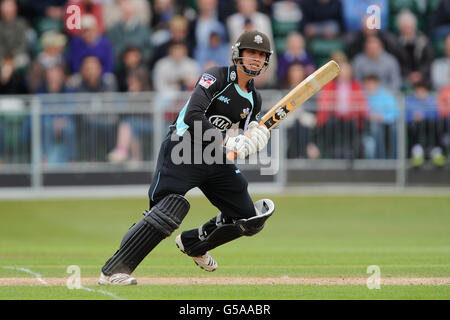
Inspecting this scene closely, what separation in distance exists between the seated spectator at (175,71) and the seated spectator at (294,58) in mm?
1605

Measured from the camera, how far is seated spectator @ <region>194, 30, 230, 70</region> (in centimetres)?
1827

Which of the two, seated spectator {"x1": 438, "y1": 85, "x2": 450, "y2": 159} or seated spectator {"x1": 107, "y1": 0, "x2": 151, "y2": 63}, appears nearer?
seated spectator {"x1": 438, "y1": 85, "x2": 450, "y2": 159}

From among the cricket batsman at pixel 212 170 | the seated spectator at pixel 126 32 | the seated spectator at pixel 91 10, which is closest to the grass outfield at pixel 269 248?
the cricket batsman at pixel 212 170

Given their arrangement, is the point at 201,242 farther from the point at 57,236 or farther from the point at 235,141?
the point at 57,236

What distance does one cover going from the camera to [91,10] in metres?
18.9

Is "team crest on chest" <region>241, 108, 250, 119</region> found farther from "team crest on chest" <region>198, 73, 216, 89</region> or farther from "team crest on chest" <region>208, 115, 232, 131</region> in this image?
"team crest on chest" <region>198, 73, 216, 89</region>

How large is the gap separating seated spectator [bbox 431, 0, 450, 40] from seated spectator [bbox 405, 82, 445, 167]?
2589 millimetres

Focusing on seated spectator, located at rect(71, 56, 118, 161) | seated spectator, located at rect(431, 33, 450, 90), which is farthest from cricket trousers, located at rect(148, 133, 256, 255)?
seated spectator, located at rect(431, 33, 450, 90)

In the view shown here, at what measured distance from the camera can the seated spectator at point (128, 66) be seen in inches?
714

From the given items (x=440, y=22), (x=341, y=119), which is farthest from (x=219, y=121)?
(x=440, y=22)

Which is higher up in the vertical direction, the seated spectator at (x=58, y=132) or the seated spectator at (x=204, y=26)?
the seated spectator at (x=204, y=26)

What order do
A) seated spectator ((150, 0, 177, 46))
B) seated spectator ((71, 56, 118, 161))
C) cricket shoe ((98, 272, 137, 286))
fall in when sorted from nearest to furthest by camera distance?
cricket shoe ((98, 272, 137, 286))
seated spectator ((71, 56, 118, 161))
seated spectator ((150, 0, 177, 46))

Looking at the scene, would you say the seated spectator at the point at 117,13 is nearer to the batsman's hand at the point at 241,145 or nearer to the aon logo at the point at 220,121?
the aon logo at the point at 220,121

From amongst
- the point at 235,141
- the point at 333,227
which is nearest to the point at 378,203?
the point at 333,227
